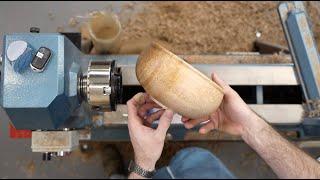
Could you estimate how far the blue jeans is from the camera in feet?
1.94

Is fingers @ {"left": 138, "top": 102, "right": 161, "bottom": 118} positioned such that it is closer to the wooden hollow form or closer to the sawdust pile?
the wooden hollow form

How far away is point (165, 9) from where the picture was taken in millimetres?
1862

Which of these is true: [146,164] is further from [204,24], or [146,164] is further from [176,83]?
[204,24]

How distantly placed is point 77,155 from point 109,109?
2.60ft

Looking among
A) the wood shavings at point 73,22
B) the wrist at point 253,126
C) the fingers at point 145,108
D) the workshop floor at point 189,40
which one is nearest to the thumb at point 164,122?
the fingers at point 145,108

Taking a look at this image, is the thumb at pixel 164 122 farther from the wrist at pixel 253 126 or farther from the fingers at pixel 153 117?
the wrist at pixel 253 126

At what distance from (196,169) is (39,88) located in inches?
15.6

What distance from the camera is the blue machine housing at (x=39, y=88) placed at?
0.80 meters

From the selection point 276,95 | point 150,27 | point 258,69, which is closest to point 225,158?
point 276,95

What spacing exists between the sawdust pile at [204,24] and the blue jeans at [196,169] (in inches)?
43.6

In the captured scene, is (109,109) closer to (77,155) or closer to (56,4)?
(77,155)

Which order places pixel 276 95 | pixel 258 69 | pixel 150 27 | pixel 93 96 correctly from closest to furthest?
pixel 93 96
pixel 258 69
pixel 276 95
pixel 150 27

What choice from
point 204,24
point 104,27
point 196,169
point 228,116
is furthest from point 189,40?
point 196,169

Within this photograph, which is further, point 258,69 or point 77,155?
point 77,155
